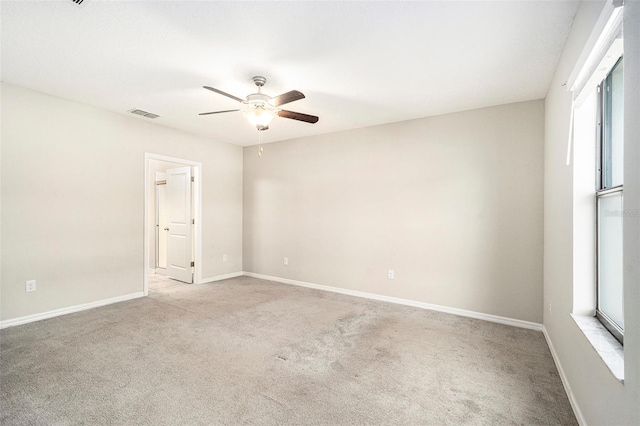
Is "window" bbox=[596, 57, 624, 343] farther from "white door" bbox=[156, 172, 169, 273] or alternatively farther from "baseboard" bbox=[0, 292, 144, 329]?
"white door" bbox=[156, 172, 169, 273]

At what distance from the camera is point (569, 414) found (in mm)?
1856

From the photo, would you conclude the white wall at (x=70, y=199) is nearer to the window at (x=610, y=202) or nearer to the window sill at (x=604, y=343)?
the window sill at (x=604, y=343)

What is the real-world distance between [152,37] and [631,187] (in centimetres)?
299

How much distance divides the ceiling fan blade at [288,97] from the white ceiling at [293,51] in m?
0.30

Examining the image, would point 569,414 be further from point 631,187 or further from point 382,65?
point 382,65

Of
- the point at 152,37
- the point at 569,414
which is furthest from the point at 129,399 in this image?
the point at 569,414

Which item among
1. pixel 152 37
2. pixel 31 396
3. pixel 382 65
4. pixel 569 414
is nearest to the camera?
pixel 569 414

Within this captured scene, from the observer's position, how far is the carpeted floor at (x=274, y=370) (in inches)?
72.9

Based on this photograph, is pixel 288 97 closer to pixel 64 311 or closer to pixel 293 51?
pixel 293 51

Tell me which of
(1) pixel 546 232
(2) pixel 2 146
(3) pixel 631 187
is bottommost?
(1) pixel 546 232

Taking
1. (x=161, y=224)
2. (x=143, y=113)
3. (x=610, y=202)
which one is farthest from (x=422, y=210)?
(x=161, y=224)

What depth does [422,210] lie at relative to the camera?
4.02 meters

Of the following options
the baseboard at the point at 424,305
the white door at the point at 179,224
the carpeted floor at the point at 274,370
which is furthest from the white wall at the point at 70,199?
the baseboard at the point at 424,305

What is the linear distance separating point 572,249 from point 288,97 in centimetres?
241
